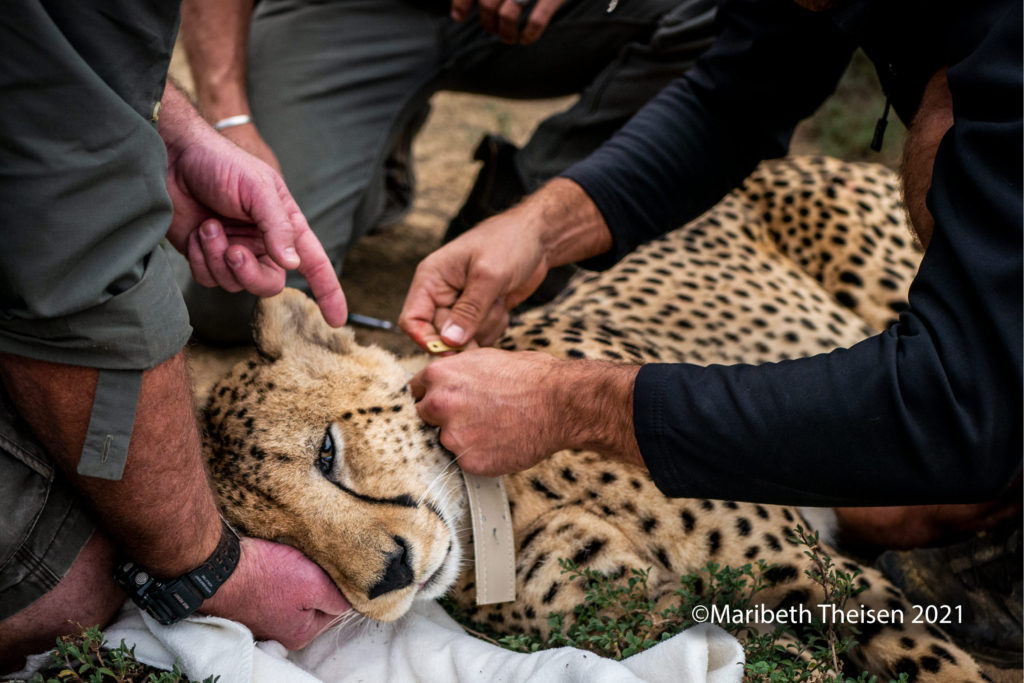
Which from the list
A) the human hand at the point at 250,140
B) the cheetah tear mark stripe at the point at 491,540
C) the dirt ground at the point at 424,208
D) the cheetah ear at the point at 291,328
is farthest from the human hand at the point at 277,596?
the human hand at the point at 250,140

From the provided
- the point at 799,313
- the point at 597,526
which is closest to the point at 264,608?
the point at 597,526

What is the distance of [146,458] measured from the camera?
57.2 inches

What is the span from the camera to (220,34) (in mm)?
3057

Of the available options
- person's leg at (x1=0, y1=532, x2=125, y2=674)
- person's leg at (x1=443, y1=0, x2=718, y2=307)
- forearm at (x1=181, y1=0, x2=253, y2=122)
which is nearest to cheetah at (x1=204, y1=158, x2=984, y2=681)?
person's leg at (x1=0, y1=532, x2=125, y2=674)

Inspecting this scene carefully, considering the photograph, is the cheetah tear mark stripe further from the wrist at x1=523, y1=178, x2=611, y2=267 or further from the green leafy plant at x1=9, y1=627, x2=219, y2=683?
the wrist at x1=523, y1=178, x2=611, y2=267

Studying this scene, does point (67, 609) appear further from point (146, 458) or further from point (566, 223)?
point (566, 223)

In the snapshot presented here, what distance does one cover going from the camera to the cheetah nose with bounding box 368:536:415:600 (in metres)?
1.69

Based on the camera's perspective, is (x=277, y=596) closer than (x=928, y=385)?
No

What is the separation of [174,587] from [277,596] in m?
0.20

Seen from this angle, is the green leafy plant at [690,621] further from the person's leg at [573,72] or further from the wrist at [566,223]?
the person's leg at [573,72]

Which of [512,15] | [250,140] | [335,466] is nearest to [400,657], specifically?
[335,466]

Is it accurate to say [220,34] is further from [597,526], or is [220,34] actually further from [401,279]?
[597,526]

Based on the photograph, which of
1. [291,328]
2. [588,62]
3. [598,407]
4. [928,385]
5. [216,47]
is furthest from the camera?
[588,62]

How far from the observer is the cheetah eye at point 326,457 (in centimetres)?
180
